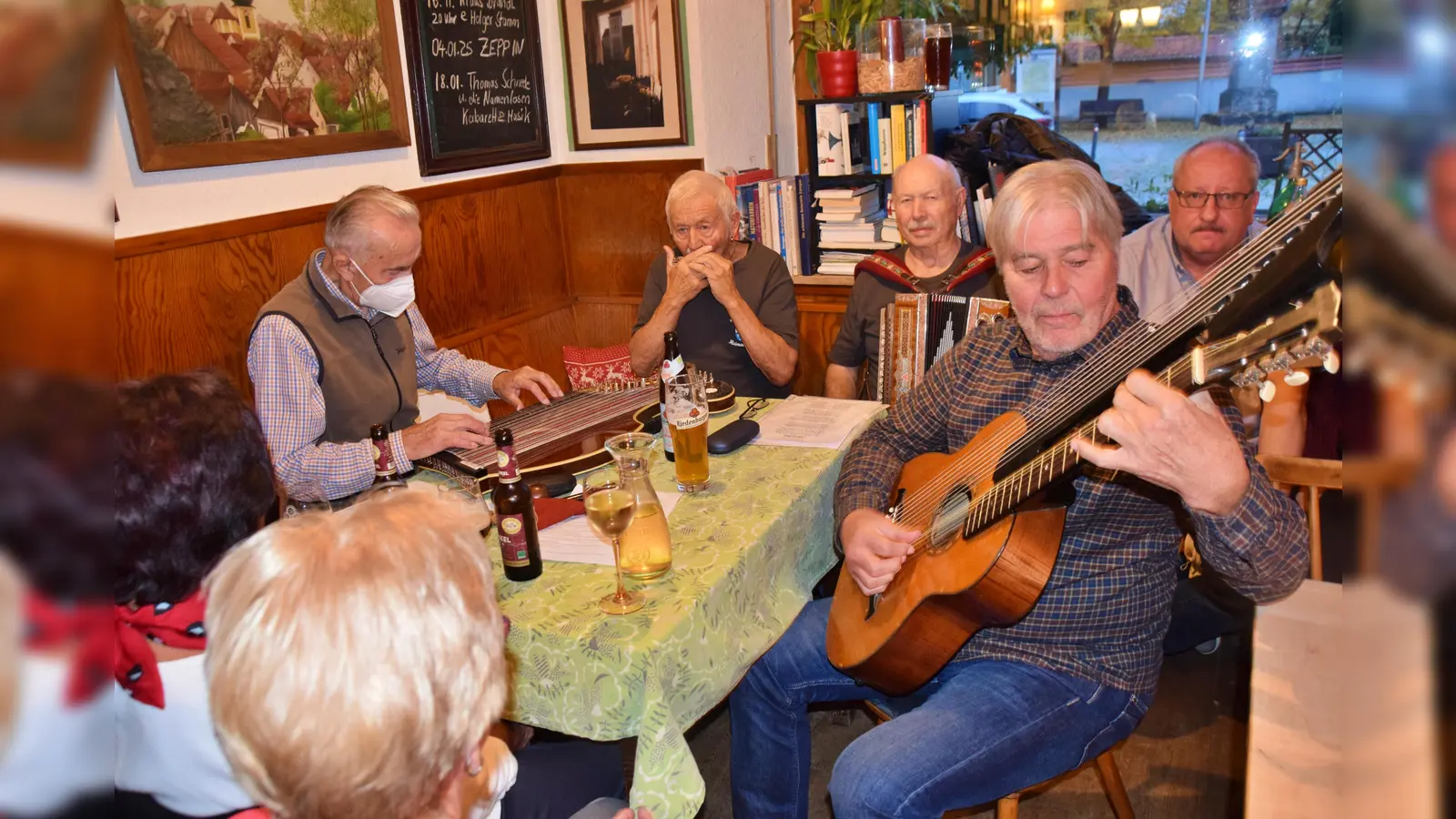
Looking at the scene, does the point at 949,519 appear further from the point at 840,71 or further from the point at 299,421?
the point at 840,71

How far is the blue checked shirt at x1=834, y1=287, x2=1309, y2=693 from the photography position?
1.32 metres

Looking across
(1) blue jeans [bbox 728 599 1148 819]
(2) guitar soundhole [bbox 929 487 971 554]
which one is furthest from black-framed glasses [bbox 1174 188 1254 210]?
(1) blue jeans [bbox 728 599 1148 819]

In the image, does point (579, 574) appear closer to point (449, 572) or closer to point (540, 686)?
point (540, 686)

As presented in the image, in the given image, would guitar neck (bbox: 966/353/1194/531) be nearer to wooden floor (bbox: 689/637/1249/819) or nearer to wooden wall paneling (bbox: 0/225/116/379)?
Result: wooden floor (bbox: 689/637/1249/819)

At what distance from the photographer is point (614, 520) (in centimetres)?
138

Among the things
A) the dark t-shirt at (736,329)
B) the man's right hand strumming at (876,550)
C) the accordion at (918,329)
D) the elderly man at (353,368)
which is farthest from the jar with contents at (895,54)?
the man's right hand strumming at (876,550)

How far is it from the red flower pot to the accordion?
1137 mm

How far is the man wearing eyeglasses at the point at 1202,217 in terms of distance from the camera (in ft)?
8.53

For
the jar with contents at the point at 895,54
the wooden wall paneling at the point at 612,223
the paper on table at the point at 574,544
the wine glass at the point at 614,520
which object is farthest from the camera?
the wooden wall paneling at the point at 612,223

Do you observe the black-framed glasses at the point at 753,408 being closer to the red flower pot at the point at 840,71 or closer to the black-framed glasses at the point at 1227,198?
the black-framed glasses at the point at 1227,198

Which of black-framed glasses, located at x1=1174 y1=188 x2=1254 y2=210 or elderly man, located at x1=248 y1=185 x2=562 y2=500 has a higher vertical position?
black-framed glasses, located at x1=1174 y1=188 x2=1254 y2=210

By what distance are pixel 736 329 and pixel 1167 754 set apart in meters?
1.61

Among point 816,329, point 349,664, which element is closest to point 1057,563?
point 349,664

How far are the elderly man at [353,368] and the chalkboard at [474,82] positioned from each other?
1.05 meters
